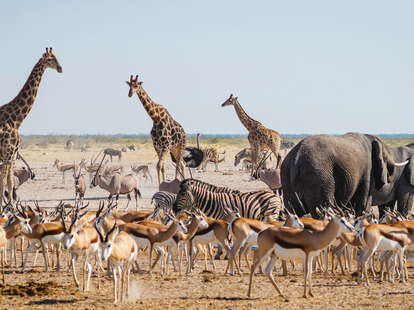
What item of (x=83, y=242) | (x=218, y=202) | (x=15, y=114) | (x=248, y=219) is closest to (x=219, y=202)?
(x=218, y=202)

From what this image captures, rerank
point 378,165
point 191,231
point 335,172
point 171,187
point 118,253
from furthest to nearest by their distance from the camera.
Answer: point 171,187 → point 378,165 → point 335,172 → point 191,231 → point 118,253

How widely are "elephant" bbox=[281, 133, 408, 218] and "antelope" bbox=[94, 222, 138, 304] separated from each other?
4302 millimetres

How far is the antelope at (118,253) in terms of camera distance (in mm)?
9789

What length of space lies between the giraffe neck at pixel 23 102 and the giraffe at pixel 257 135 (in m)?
8.65

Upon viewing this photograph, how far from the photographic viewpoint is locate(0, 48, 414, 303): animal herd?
34.7ft

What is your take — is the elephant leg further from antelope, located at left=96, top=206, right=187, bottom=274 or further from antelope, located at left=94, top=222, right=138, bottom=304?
antelope, located at left=94, top=222, right=138, bottom=304

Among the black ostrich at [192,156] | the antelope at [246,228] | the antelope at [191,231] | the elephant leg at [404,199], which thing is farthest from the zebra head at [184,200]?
the black ostrich at [192,156]

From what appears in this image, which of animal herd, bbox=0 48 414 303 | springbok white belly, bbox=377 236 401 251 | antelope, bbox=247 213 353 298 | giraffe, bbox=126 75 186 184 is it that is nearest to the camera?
antelope, bbox=247 213 353 298

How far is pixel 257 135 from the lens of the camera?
25703 millimetres

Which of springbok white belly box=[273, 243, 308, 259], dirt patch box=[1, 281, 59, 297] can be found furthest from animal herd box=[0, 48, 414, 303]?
dirt patch box=[1, 281, 59, 297]

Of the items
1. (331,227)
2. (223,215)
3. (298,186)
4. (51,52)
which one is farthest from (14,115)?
(331,227)

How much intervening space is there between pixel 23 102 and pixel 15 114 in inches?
14.1

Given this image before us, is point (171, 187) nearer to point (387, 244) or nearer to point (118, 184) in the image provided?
point (118, 184)

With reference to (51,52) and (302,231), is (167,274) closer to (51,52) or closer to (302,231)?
(302,231)
